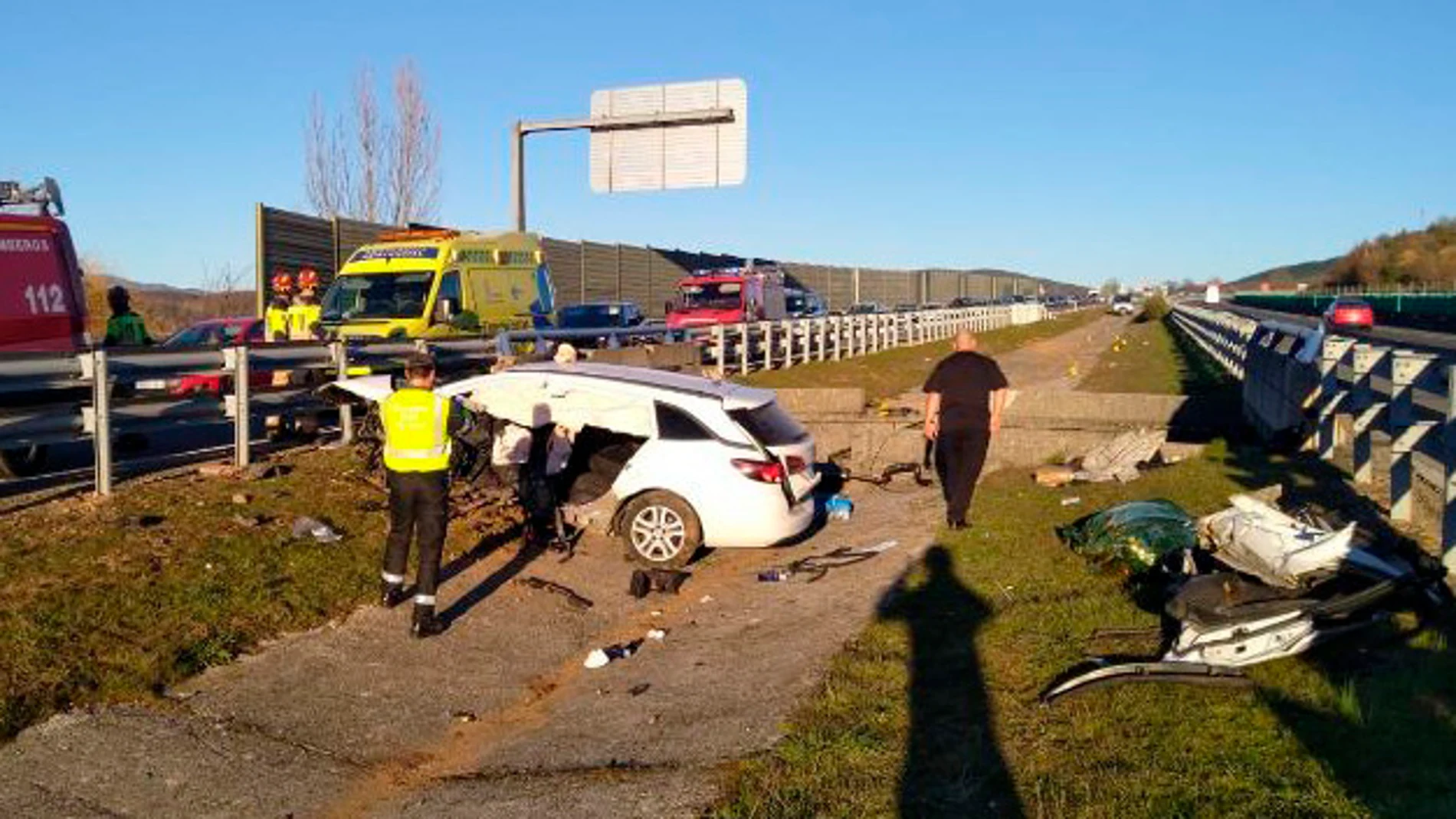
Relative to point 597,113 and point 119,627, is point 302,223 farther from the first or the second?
point 119,627

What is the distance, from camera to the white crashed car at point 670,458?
959 cm

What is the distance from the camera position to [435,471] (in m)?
7.86

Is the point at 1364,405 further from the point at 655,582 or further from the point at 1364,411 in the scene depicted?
the point at 655,582

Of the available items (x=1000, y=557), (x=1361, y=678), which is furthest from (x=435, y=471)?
(x=1361, y=678)

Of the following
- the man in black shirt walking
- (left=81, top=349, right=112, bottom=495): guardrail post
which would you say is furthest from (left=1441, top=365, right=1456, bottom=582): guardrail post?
(left=81, top=349, right=112, bottom=495): guardrail post

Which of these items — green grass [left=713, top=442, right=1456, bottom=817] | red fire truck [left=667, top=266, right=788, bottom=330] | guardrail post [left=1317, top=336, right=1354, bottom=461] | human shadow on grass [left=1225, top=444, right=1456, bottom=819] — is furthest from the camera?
red fire truck [left=667, top=266, right=788, bottom=330]

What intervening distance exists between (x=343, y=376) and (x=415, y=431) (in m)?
5.10

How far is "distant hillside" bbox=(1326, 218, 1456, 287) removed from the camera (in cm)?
10217

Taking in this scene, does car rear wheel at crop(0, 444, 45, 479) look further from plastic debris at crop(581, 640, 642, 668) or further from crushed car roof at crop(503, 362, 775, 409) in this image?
plastic debris at crop(581, 640, 642, 668)

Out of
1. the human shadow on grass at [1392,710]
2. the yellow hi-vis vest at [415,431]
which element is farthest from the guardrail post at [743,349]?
the human shadow on grass at [1392,710]

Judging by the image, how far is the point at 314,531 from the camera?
29.9ft

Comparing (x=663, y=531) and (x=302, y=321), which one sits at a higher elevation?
(x=302, y=321)

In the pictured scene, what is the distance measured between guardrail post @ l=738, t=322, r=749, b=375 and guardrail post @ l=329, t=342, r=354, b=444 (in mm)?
12723

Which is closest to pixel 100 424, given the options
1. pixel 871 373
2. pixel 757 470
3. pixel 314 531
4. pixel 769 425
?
pixel 314 531
